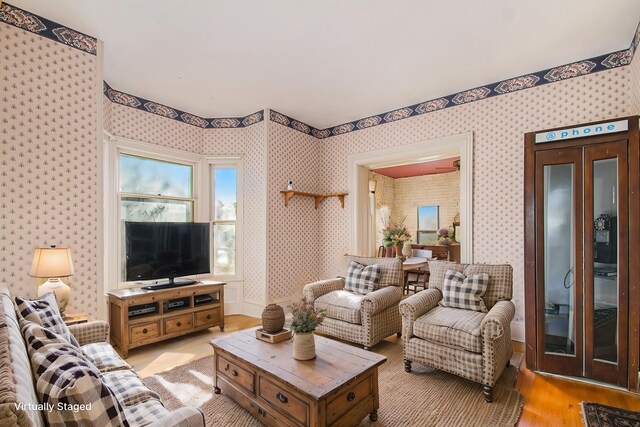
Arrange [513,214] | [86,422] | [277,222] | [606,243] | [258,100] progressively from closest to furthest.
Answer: [86,422]
[606,243]
[513,214]
[258,100]
[277,222]

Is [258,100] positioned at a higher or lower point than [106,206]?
higher

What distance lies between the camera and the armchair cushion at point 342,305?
11.2ft

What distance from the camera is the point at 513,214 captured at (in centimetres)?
366

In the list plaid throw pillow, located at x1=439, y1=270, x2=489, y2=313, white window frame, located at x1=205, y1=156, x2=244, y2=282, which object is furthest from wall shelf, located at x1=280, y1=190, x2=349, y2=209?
plaid throw pillow, located at x1=439, y1=270, x2=489, y2=313

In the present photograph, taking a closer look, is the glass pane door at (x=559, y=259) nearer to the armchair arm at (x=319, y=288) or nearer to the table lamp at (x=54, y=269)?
the armchair arm at (x=319, y=288)

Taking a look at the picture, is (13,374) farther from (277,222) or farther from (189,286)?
(277,222)

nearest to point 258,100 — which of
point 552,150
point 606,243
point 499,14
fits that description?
point 499,14

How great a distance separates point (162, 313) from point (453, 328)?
306 cm

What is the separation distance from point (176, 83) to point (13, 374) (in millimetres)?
3583

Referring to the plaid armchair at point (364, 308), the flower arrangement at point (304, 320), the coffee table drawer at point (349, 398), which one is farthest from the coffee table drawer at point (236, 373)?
the plaid armchair at point (364, 308)

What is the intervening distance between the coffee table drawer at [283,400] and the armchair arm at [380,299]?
1499 millimetres

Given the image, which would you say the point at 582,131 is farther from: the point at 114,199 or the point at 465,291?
the point at 114,199

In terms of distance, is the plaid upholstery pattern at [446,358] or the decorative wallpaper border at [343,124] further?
the decorative wallpaper border at [343,124]

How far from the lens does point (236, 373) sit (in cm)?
231
